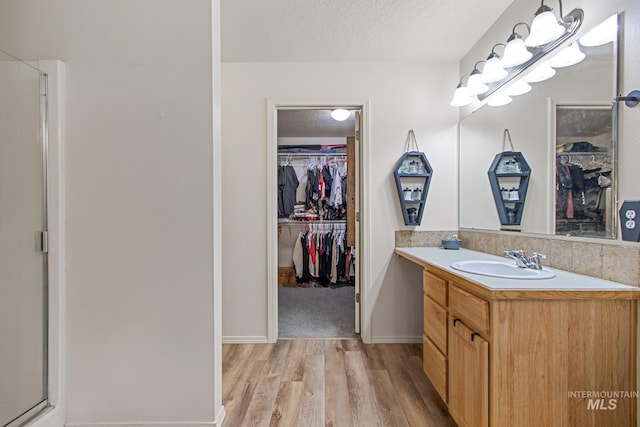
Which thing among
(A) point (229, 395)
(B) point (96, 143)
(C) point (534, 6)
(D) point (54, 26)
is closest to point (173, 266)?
(B) point (96, 143)

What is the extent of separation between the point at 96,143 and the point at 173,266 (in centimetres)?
74

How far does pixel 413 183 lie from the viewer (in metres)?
2.52

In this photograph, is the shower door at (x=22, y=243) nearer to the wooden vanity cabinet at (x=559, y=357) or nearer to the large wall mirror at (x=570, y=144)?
the wooden vanity cabinet at (x=559, y=357)

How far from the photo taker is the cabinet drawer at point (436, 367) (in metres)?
1.56

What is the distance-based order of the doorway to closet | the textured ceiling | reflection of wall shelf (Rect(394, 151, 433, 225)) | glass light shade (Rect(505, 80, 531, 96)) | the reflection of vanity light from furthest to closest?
the doorway to closet → reflection of wall shelf (Rect(394, 151, 433, 225)) → the textured ceiling → glass light shade (Rect(505, 80, 531, 96)) → the reflection of vanity light

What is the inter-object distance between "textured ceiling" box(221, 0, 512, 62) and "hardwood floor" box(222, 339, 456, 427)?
242 cm

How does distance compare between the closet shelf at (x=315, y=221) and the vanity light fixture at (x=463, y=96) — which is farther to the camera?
the closet shelf at (x=315, y=221)

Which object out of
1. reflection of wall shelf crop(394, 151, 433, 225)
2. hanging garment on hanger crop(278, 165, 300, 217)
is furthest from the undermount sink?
hanging garment on hanger crop(278, 165, 300, 217)

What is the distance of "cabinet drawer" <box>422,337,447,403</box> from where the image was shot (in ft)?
5.12

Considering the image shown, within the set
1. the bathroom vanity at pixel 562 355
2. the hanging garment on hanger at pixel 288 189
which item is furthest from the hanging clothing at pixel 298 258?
the bathroom vanity at pixel 562 355

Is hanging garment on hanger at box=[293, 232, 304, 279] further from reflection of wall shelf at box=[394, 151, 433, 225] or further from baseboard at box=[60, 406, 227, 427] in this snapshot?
baseboard at box=[60, 406, 227, 427]

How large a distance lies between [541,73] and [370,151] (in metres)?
1.22

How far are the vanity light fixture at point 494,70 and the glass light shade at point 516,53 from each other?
0.15m

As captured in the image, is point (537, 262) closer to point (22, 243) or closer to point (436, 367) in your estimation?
point (436, 367)
